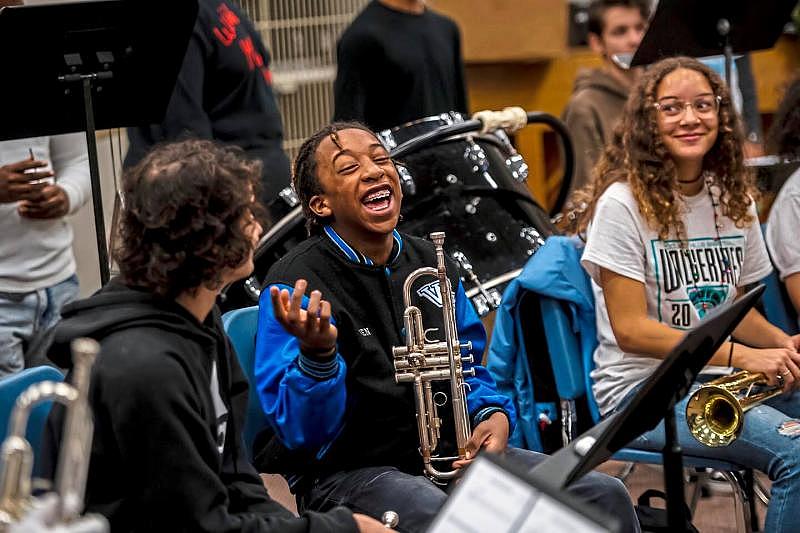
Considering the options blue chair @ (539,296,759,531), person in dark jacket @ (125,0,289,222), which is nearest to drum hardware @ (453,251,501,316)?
blue chair @ (539,296,759,531)

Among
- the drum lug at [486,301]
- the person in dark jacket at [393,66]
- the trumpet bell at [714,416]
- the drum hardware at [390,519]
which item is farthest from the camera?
the person in dark jacket at [393,66]

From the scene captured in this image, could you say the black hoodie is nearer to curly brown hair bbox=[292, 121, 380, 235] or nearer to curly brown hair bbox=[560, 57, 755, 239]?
curly brown hair bbox=[292, 121, 380, 235]

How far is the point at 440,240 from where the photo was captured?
2553 millimetres

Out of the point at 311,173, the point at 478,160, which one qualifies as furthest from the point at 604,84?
the point at 311,173

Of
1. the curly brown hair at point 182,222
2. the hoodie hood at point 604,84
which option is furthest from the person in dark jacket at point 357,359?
the hoodie hood at point 604,84

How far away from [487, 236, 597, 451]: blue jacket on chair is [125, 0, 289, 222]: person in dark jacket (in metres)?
0.84

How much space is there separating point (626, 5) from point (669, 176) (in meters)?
2.07

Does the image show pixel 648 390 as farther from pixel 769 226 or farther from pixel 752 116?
pixel 752 116

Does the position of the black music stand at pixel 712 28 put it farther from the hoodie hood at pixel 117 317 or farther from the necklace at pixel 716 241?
the hoodie hood at pixel 117 317

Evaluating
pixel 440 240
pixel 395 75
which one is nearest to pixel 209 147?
pixel 440 240

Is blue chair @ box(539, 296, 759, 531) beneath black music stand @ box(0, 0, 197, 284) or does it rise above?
beneath

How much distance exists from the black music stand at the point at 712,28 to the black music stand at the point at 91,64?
156 cm

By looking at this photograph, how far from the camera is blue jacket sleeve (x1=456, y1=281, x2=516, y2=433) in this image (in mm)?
2688

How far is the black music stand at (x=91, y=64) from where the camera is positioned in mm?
2770
